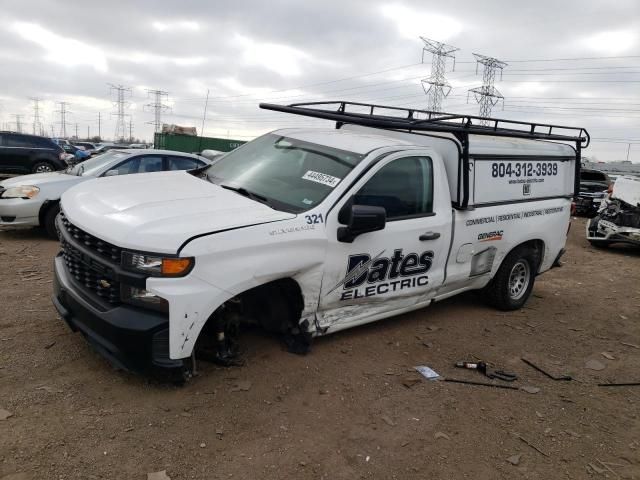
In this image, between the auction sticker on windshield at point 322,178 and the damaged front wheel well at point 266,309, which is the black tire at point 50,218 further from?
the auction sticker on windshield at point 322,178

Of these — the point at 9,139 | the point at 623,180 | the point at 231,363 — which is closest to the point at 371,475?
the point at 231,363

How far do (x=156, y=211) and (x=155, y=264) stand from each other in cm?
44

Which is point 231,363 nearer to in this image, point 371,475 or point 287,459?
point 287,459

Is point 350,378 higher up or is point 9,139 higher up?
point 9,139

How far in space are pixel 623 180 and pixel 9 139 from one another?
1652cm

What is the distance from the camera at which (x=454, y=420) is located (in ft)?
11.5

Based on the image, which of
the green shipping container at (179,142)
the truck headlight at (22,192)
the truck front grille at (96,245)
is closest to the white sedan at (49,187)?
the truck headlight at (22,192)

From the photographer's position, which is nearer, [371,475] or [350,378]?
[371,475]

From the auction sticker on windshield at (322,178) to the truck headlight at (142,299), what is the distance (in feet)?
5.22

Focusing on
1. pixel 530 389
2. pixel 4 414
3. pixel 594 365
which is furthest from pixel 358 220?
pixel 594 365

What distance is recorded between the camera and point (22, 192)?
7586mm

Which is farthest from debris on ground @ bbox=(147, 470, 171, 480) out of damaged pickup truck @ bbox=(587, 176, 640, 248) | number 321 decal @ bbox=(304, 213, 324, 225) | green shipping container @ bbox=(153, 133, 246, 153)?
green shipping container @ bbox=(153, 133, 246, 153)

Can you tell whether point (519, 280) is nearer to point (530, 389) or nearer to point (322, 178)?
point (530, 389)

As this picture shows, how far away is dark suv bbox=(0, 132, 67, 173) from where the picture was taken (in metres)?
15.2
